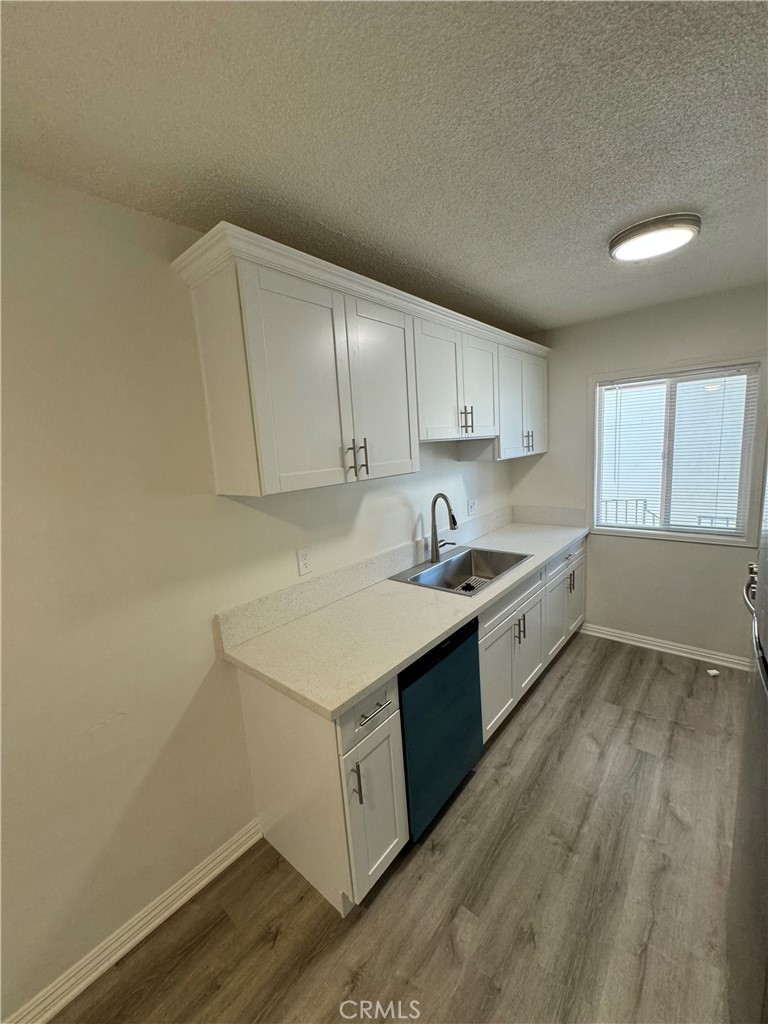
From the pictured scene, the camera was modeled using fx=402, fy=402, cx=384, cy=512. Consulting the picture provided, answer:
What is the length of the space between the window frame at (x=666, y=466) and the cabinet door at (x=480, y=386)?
0.97m

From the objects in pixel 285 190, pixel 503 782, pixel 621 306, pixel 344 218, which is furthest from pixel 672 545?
pixel 285 190

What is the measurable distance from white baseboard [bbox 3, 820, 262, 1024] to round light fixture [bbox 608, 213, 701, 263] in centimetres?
297

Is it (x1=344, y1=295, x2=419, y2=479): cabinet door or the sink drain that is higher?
(x1=344, y1=295, x2=419, y2=479): cabinet door

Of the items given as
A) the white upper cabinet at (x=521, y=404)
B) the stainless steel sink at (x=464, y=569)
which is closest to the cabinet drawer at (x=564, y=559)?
the stainless steel sink at (x=464, y=569)

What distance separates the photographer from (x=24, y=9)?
0.73 m

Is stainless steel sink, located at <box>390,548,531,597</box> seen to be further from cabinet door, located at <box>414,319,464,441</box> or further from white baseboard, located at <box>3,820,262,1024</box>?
white baseboard, located at <box>3,820,262,1024</box>

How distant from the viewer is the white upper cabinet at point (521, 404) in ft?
8.85

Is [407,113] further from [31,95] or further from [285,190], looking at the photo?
[31,95]

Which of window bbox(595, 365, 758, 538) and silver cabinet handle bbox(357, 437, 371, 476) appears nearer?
silver cabinet handle bbox(357, 437, 371, 476)

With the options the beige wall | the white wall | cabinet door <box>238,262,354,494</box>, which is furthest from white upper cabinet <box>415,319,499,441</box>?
the beige wall

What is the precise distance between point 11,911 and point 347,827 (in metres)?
0.99

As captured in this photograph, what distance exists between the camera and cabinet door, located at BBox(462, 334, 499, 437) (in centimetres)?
235

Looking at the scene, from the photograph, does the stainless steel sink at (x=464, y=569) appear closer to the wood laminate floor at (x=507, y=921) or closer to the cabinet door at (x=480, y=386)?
the cabinet door at (x=480, y=386)

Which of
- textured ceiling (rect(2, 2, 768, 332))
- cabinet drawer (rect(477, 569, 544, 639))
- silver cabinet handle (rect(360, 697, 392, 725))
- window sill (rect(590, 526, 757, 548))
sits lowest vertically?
silver cabinet handle (rect(360, 697, 392, 725))
